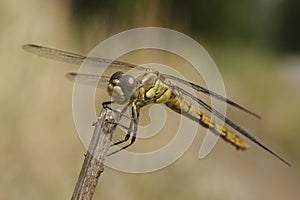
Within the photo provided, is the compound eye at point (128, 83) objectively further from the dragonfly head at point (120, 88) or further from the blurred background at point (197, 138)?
the blurred background at point (197, 138)

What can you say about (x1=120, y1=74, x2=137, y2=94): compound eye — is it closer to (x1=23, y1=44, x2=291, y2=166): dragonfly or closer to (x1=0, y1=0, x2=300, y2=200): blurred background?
(x1=23, y1=44, x2=291, y2=166): dragonfly

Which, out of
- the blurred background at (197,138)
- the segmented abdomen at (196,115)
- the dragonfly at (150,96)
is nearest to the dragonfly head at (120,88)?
the dragonfly at (150,96)

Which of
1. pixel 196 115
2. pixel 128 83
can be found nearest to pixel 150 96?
pixel 128 83

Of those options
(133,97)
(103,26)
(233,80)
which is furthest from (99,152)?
(233,80)

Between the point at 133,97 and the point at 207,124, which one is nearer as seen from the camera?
the point at 133,97

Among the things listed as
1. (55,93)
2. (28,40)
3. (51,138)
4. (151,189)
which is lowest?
(151,189)

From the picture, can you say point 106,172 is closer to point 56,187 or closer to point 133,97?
point 56,187

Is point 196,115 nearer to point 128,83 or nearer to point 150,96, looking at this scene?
point 150,96
